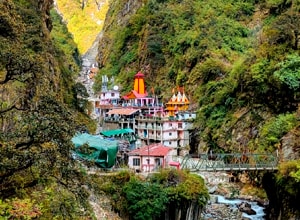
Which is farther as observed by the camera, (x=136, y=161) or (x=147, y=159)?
(x=136, y=161)

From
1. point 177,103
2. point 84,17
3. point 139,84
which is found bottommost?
point 177,103

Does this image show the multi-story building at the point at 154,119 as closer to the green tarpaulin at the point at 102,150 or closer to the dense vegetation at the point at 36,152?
the green tarpaulin at the point at 102,150

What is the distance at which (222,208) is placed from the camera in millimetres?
30781

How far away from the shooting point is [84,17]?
18475 cm

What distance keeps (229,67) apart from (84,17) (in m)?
141

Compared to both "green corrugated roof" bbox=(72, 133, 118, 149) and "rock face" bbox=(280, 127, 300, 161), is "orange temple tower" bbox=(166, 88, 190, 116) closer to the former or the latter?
"rock face" bbox=(280, 127, 300, 161)

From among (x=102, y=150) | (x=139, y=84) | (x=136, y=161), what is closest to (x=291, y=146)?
(x=136, y=161)

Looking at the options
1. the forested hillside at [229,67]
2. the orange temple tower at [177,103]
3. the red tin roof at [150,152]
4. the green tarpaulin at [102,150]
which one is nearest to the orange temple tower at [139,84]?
the forested hillside at [229,67]

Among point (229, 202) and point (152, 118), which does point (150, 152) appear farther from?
point (152, 118)

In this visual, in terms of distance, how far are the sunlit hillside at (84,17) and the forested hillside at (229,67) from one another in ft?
277

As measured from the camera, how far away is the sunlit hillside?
175m

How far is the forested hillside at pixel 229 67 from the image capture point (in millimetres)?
33509

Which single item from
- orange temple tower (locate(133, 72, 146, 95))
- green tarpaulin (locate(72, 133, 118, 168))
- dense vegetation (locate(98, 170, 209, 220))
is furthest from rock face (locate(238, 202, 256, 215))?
orange temple tower (locate(133, 72, 146, 95))

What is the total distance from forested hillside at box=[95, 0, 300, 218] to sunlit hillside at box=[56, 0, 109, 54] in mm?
84359
